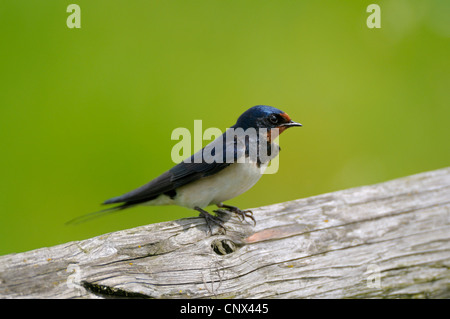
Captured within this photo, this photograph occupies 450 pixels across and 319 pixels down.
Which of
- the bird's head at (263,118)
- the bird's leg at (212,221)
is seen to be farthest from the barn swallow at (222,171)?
the bird's leg at (212,221)

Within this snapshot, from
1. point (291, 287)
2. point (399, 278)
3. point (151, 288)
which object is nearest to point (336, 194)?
point (399, 278)

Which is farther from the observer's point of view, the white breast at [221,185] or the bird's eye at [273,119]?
the bird's eye at [273,119]

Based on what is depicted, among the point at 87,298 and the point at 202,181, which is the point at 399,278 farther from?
the point at 87,298

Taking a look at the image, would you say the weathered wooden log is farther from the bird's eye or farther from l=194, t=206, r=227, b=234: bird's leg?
the bird's eye

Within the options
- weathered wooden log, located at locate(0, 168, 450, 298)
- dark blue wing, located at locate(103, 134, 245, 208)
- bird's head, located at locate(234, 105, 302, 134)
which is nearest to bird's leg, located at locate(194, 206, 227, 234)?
A: weathered wooden log, located at locate(0, 168, 450, 298)

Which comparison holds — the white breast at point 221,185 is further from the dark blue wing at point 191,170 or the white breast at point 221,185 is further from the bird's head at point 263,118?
the bird's head at point 263,118
